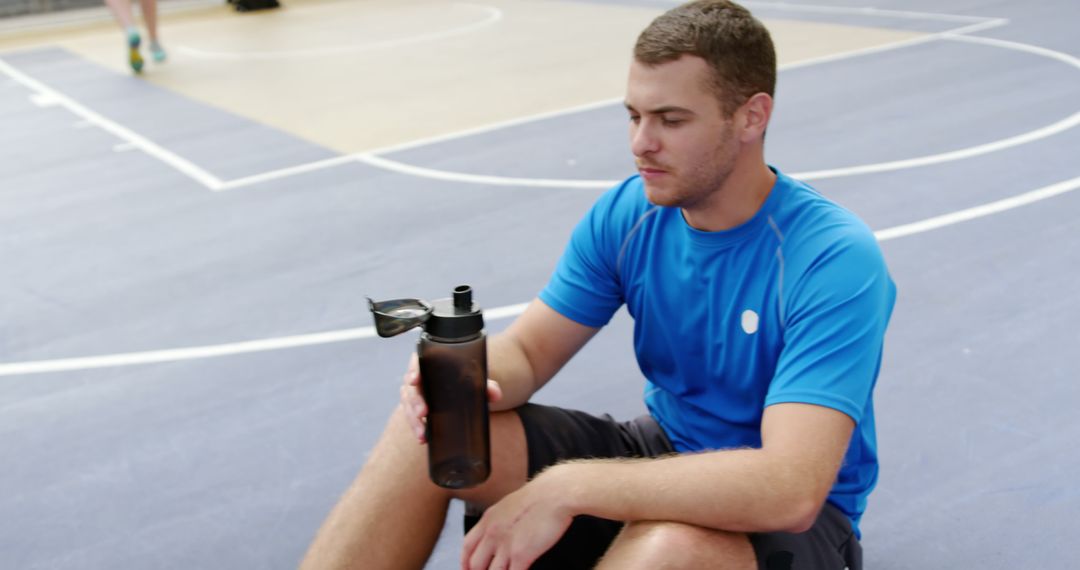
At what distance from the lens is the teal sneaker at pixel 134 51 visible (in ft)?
32.1

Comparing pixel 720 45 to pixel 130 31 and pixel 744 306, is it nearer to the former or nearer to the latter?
pixel 744 306

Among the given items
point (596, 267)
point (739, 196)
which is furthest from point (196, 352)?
point (739, 196)

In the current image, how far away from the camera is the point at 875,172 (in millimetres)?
6074

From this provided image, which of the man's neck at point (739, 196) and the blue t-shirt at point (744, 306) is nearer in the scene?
the blue t-shirt at point (744, 306)

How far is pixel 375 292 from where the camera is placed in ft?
16.6

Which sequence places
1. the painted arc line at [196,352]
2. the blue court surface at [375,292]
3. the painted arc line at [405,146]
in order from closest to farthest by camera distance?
the blue court surface at [375,292], the painted arc line at [196,352], the painted arc line at [405,146]

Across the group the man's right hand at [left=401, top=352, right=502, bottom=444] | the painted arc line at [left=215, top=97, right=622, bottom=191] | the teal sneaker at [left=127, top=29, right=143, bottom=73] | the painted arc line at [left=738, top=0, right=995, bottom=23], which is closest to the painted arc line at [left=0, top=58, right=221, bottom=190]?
the painted arc line at [left=215, top=97, right=622, bottom=191]

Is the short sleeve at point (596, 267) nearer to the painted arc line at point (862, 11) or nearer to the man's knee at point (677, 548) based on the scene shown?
the man's knee at point (677, 548)

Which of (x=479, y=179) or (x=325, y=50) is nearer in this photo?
(x=479, y=179)

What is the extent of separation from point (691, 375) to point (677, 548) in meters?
0.60

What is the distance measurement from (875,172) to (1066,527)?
3286 millimetres

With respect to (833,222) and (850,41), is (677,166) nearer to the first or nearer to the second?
(833,222)


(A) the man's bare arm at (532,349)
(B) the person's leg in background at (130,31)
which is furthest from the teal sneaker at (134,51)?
(A) the man's bare arm at (532,349)

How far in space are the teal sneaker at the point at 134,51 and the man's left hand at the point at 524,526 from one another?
871 centimetres
